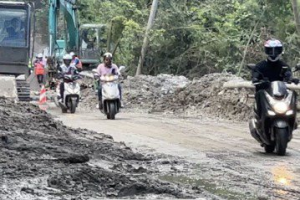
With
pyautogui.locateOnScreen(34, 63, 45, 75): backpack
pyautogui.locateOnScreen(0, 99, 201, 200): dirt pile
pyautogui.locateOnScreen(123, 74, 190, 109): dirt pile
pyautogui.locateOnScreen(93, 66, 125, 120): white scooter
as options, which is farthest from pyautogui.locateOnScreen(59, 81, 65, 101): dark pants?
pyautogui.locateOnScreen(34, 63, 45, 75): backpack

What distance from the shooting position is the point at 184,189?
287 inches

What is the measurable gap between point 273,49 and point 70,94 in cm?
1056

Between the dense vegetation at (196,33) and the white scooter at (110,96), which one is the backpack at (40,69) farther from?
the white scooter at (110,96)

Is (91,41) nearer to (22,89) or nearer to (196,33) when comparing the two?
(196,33)

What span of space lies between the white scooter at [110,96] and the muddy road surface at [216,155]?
899mm

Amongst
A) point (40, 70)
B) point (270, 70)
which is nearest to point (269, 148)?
point (270, 70)

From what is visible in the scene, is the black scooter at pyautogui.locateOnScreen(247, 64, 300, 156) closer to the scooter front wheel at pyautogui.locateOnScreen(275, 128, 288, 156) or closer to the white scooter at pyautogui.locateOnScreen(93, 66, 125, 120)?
the scooter front wheel at pyautogui.locateOnScreen(275, 128, 288, 156)

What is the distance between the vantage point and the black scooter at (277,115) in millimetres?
10938

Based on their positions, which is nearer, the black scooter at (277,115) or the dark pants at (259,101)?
the black scooter at (277,115)

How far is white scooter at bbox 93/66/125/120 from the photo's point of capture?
18625mm

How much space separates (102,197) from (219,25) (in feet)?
91.2

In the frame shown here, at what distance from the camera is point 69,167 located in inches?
315

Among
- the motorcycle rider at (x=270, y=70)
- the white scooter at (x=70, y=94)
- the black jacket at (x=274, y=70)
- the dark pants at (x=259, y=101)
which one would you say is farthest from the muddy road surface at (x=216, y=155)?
the white scooter at (x=70, y=94)

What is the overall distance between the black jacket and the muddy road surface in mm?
1190
